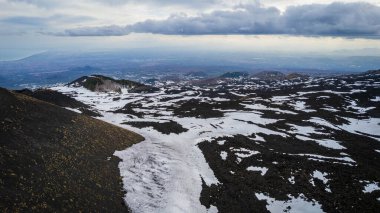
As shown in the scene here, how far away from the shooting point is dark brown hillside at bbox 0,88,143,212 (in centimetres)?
2394

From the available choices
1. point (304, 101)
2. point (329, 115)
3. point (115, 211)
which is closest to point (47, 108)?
point (115, 211)

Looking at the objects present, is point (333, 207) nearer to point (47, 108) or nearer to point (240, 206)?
point (240, 206)

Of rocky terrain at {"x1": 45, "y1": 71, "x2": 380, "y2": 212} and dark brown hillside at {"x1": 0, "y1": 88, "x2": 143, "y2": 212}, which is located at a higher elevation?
dark brown hillside at {"x1": 0, "y1": 88, "x2": 143, "y2": 212}

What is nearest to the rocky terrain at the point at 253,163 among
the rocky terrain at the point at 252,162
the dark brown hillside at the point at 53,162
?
the rocky terrain at the point at 252,162

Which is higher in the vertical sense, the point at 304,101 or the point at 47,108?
the point at 47,108

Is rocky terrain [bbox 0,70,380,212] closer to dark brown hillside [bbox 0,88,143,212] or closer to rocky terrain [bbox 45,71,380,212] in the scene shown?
rocky terrain [bbox 45,71,380,212]

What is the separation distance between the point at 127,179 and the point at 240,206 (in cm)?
1240

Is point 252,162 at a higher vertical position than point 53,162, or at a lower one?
lower

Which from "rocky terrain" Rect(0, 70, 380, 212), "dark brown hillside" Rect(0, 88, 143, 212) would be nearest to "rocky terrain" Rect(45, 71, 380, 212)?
"rocky terrain" Rect(0, 70, 380, 212)

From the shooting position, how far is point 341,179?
125 feet

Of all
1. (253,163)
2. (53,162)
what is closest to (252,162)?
(253,163)

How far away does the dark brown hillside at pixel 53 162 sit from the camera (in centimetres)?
2394

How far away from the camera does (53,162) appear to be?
1209 inches

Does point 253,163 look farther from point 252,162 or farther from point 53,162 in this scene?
point 53,162
